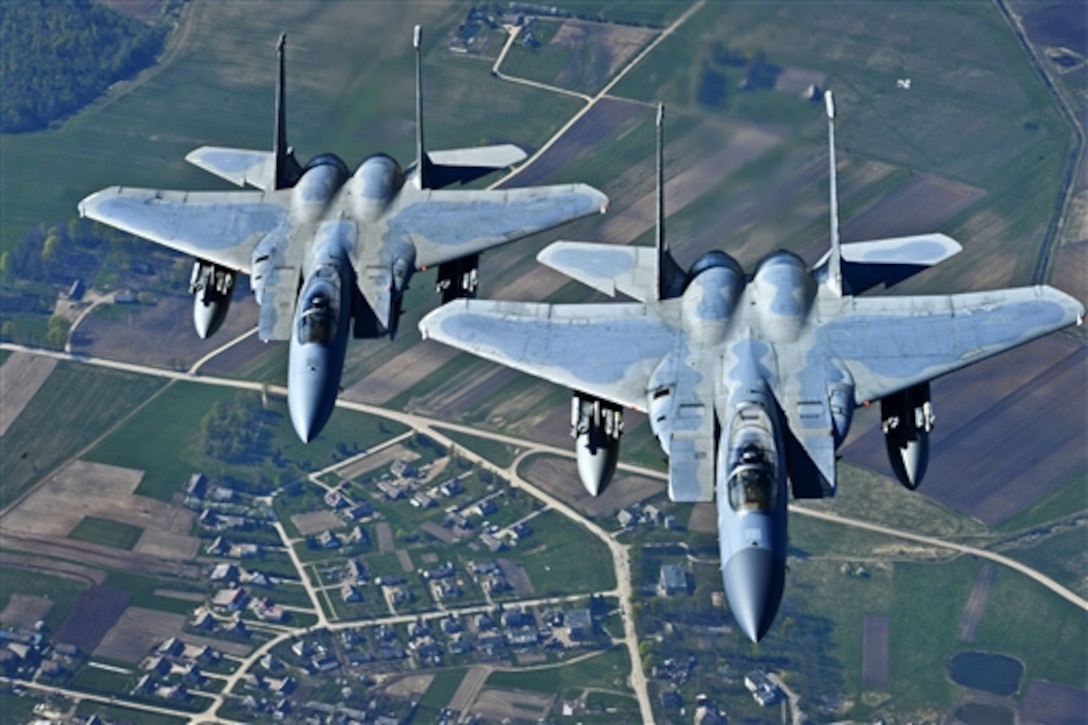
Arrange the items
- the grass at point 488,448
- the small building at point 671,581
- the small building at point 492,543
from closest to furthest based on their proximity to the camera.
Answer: the small building at point 671,581
the small building at point 492,543
the grass at point 488,448

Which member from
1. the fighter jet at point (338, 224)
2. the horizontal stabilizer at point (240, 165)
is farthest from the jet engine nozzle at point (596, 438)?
the horizontal stabilizer at point (240, 165)

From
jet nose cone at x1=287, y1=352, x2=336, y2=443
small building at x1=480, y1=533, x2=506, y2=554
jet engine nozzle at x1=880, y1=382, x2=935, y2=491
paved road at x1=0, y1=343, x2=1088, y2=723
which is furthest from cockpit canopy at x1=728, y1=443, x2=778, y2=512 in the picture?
small building at x1=480, y1=533, x2=506, y2=554

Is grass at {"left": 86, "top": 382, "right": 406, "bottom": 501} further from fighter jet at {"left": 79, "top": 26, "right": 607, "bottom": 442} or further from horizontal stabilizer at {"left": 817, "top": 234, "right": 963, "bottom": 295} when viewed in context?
horizontal stabilizer at {"left": 817, "top": 234, "right": 963, "bottom": 295}

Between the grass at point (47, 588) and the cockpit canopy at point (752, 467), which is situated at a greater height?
the cockpit canopy at point (752, 467)

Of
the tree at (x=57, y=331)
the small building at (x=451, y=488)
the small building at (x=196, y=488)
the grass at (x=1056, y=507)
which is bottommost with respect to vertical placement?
the small building at (x=196, y=488)

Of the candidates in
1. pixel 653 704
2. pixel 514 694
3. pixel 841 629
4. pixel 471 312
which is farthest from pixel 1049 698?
pixel 471 312

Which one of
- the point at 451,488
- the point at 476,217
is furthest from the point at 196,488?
the point at 476,217

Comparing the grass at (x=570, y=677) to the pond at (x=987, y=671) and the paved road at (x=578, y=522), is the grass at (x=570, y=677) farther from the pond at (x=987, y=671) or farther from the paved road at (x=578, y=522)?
the pond at (x=987, y=671)
